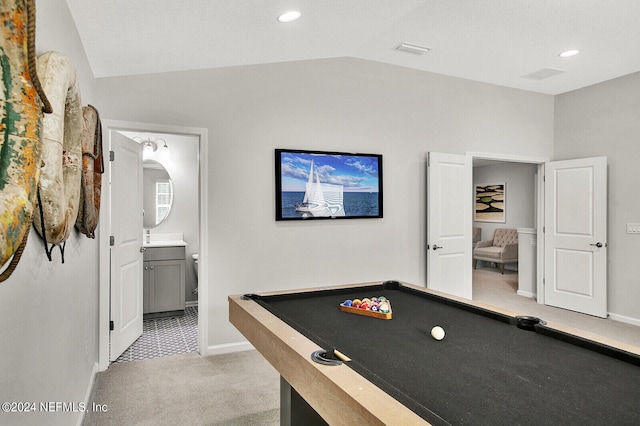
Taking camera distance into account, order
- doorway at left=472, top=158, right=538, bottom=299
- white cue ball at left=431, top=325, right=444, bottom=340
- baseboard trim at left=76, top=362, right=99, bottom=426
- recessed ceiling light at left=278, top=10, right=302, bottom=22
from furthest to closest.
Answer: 1. doorway at left=472, top=158, right=538, bottom=299
2. recessed ceiling light at left=278, top=10, right=302, bottom=22
3. baseboard trim at left=76, top=362, right=99, bottom=426
4. white cue ball at left=431, top=325, right=444, bottom=340

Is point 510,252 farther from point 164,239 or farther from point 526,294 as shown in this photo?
point 164,239

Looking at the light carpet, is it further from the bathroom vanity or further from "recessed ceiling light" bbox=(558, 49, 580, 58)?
"recessed ceiling light" bbox=(558, 49, 580, 58)

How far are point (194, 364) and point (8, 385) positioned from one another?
2.32 m

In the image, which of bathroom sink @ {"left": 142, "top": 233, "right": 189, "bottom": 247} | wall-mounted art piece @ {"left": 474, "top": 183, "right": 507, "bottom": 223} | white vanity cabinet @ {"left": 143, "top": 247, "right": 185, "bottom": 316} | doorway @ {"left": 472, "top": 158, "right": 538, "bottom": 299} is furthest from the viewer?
wall-mounted art piece @ {"left": 474, "top": 183, "right": 507, "bottom": 223}

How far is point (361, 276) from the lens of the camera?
14.0ft

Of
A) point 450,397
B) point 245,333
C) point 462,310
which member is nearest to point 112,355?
point 245,333

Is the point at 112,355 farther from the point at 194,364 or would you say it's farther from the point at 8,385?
the point at 8,385

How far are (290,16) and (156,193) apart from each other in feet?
11.3

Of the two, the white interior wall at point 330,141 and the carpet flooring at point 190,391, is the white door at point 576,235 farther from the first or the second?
the carpet flooring at point 190,391

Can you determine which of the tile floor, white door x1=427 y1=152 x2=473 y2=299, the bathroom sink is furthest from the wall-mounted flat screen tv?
the bathroom sink

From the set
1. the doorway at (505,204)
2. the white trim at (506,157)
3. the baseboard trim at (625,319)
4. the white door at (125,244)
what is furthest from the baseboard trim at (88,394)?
the doorway at (505,204)

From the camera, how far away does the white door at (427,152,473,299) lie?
451 cm

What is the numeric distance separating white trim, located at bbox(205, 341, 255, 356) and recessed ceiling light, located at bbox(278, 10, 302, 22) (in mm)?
2636

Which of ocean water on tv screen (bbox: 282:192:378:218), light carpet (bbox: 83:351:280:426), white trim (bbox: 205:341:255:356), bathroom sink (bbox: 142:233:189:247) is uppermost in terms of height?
ocean water on tv screen (bbox: 282:192:378:218)
